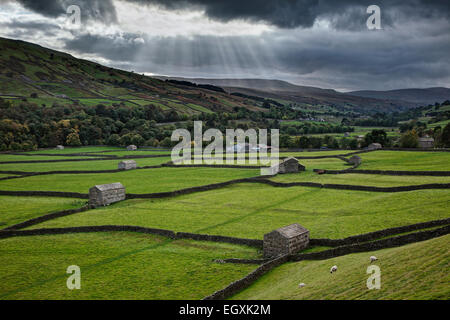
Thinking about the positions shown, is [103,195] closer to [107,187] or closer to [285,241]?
[107,187]

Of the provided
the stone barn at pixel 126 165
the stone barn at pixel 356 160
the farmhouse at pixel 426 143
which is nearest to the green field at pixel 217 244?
the stone barn at pixel 356 160

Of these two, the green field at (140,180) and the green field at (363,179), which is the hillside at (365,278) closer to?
the green field at (363,179)

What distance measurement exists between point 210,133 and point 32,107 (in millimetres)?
66936

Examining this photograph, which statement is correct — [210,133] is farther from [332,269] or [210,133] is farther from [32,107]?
[332,269]

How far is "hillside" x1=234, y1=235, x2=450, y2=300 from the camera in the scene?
1552cm

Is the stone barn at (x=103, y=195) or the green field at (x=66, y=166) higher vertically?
the green field at (x=66, y=166)

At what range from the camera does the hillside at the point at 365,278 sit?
15523mm

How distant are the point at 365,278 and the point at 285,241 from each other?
25.6ft

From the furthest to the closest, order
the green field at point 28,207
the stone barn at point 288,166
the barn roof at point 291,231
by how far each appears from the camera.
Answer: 1. the stone barn at point 288,166
2. the green field at point 28,207
3. the barn roof at point 291,231

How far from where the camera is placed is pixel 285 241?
25297mm

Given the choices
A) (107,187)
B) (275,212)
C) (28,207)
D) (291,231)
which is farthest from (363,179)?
(28,207)

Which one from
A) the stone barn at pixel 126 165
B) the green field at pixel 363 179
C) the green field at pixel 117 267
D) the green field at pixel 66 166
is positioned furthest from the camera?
the green field at pixel 66 166

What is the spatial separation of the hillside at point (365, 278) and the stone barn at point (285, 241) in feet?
6.09
